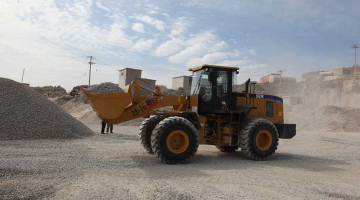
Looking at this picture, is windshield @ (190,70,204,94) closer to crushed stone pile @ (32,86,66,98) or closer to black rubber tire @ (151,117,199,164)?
black rubber tire @ (151,117,199,164)

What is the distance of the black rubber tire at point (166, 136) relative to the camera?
6922 millimetres

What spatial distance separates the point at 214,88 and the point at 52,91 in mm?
44505

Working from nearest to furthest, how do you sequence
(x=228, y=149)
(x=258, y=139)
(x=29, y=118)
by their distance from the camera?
(x=258, y=139) < (x=228, y=149) < (x=29, y=118)

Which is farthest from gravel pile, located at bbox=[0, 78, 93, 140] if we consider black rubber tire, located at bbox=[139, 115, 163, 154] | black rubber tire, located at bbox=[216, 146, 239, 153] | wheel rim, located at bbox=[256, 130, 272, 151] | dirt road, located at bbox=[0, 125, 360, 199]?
wheel rim, located at bbox=[256, 130, 272, 151]

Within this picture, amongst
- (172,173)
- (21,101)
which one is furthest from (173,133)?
(21,101)

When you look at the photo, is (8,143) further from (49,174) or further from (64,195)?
(64,195)

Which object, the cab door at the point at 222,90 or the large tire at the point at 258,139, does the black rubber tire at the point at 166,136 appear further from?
the large tire at the point at 258,139

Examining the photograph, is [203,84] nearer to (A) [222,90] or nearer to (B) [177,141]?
(A) [222,90]

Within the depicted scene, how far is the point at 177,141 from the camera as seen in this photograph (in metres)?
7.30

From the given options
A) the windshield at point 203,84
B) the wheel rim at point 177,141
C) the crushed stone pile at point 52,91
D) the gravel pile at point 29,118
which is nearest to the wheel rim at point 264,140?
the windshield at point 203,84

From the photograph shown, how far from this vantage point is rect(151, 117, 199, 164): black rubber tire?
6922 millimetres

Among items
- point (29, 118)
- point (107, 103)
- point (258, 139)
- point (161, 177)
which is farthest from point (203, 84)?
point (29, 118)

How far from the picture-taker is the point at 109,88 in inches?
1256

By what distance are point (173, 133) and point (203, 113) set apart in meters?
1.58
